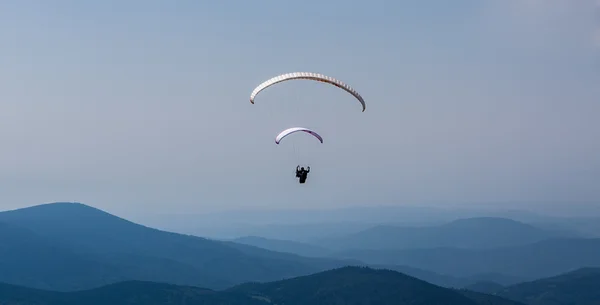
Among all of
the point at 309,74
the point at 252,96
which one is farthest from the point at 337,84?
the point at 252,96

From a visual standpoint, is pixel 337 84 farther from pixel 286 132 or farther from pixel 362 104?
pixel 286 132

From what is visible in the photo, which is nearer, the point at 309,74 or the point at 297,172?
the point at 309,74

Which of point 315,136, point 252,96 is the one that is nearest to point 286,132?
point 315,136

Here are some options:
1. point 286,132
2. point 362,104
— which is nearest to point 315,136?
point 286,132

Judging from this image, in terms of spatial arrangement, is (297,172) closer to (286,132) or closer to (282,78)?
(286,132)

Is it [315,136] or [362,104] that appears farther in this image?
[315,136]

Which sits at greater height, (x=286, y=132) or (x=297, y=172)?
(x=286, y=132)

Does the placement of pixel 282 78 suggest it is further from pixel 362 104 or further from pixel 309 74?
pixel 362 104

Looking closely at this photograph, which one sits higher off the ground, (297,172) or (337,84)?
(337,84)
